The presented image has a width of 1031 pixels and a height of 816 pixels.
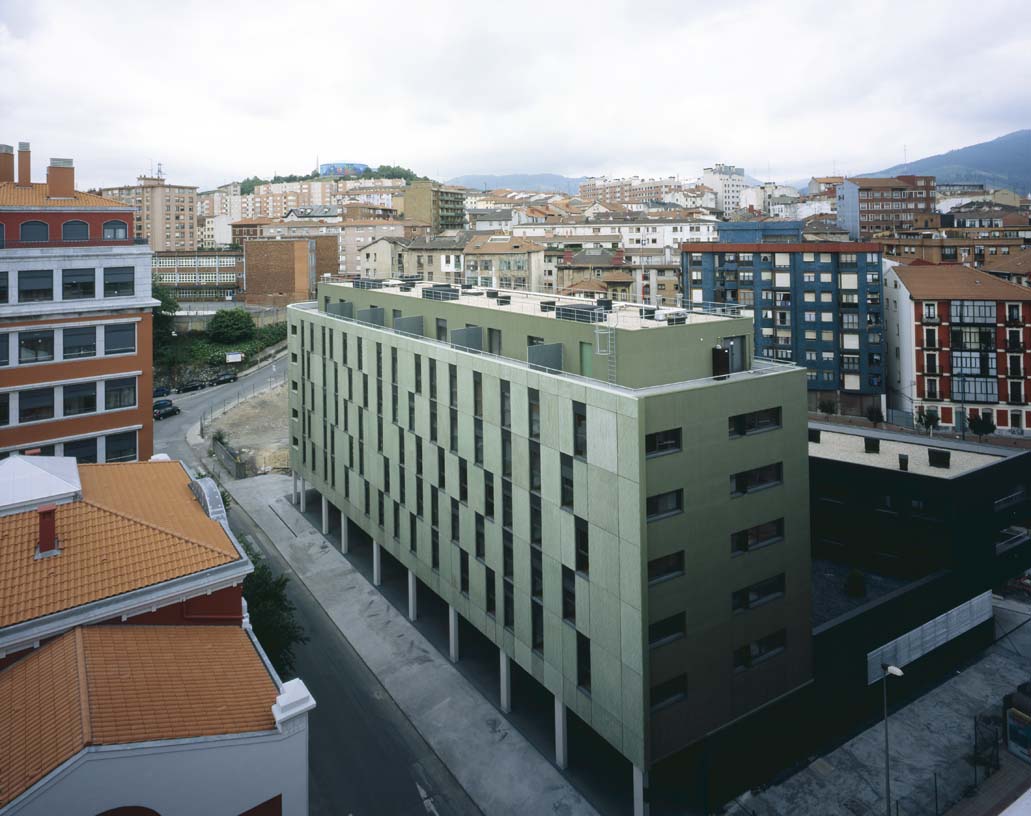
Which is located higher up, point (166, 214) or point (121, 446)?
point (166, 214)

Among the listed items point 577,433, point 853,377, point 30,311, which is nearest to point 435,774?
point 577,433

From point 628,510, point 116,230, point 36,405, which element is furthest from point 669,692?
point 116,230

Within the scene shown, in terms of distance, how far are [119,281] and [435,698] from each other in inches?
1008

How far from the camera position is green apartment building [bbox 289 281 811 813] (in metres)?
23.2

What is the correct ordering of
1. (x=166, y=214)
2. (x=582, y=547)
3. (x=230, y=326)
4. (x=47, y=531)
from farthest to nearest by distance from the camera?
(x=166, y=214), (x=230, y=326), (x=582, y=547), (x=47, y=531)

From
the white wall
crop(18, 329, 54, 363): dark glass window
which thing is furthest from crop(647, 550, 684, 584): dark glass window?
crop(18, 329, 54, 363): dark glass window

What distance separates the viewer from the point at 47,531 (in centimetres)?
1833

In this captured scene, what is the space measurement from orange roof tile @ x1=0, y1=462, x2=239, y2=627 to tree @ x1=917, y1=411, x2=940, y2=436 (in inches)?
2738

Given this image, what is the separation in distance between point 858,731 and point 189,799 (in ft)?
88.3

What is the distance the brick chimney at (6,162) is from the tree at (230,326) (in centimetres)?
6150

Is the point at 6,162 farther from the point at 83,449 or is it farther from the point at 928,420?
the point at 928,420

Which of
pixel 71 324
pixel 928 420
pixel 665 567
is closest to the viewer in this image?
pixel 665 567

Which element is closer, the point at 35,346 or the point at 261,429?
the point at 35,346

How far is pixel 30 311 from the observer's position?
33531 mm
